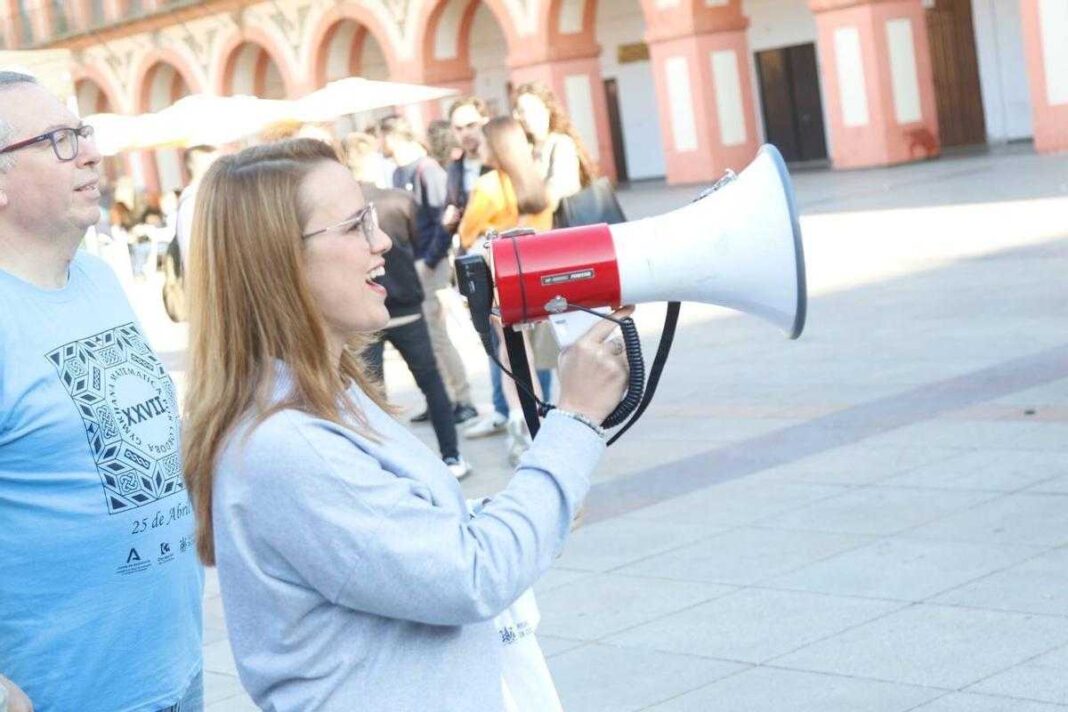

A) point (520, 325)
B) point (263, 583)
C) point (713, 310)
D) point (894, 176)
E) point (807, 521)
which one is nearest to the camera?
point (263, 583)

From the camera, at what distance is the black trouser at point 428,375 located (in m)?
8.64

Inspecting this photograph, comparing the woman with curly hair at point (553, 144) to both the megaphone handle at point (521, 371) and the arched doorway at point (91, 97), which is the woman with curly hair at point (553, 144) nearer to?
the megaphone handle at point (521, 371)

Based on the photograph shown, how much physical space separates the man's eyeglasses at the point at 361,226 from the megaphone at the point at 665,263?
0.18 metres

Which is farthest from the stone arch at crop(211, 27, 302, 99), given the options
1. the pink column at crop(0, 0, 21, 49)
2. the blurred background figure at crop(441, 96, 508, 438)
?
the blurred background figure at crop(441, 96, 508, 438)

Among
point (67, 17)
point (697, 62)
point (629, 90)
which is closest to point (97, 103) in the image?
point (67, 17)

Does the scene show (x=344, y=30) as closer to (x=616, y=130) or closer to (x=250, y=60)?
(x=250, y=60)

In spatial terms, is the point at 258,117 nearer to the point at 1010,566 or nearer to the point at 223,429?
the point at 1010,566

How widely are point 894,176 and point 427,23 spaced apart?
12.6 meters

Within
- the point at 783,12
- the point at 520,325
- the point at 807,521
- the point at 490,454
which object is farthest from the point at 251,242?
the point at 783,12

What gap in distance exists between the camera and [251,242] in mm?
2221

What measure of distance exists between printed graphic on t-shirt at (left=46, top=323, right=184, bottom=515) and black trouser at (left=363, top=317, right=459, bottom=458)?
5452 millimetres

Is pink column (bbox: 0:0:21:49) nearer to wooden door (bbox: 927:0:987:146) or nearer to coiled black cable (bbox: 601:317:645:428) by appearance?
wooden door (bbox: 927:0:987:146)

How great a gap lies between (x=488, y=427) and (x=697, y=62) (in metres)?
20.1

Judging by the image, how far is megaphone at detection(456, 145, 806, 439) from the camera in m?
2.38
